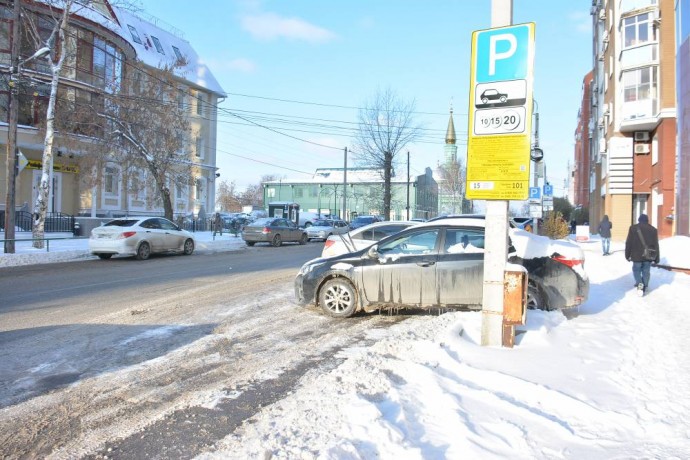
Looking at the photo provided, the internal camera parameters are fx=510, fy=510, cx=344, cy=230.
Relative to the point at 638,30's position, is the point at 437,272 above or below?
below

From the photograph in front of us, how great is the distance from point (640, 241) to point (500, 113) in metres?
6.51

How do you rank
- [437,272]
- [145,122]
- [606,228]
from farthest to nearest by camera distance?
[145,122] < [606,228] < [437,272]

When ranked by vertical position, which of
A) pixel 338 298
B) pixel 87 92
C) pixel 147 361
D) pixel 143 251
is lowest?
pixel 147 361

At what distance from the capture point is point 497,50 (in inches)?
226

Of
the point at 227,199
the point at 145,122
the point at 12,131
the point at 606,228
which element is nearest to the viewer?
the point at 12,131

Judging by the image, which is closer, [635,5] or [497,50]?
[497,50]

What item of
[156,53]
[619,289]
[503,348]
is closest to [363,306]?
[503,348]

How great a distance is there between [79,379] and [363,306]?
13.5ft

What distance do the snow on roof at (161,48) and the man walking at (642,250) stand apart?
1270 inches

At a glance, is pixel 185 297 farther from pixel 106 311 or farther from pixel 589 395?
pixel 589 395

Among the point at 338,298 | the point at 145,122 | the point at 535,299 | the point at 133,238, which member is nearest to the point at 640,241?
the point at 535,299

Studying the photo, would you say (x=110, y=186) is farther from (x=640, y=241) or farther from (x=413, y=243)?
(x=640, y=241)

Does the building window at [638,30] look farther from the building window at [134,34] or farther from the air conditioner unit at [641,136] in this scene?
the building window at [134,34]

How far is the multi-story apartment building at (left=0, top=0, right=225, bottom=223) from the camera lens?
82.3 ft
